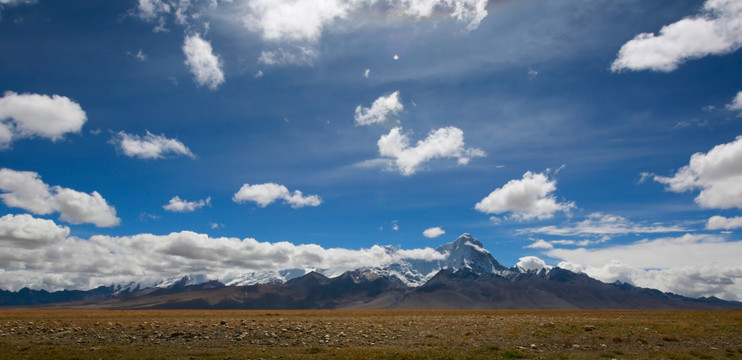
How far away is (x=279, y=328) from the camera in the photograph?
35.3 metres

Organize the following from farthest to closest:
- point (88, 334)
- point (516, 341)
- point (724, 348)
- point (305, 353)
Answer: point (88, 334), point (516, 341), point (724, 348), point (305, 353)

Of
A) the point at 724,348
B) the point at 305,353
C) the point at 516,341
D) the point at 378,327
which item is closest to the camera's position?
the point at 305,353

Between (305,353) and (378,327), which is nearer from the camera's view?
(305,353)

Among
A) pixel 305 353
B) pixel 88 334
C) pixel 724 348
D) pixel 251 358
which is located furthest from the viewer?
pixel 88 334

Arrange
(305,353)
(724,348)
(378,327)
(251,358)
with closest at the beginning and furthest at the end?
(251,358) → (305,353) → (724,348) → (378,327)

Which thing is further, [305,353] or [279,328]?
[279,328]

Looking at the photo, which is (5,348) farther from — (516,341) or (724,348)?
(724,348)

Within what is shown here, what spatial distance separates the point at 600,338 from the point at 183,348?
1155 inches

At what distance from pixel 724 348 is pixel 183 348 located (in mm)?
35877

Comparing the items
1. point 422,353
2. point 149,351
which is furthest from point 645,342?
point 149,351

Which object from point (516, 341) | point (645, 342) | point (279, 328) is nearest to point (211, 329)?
point (279, 328)

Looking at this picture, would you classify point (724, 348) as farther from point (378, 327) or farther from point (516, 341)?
point (378, 327)

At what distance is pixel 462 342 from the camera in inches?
1144

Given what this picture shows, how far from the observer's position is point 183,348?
2738 centimetres
